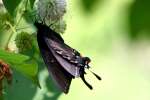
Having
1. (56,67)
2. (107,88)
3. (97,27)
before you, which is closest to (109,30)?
(97,27)

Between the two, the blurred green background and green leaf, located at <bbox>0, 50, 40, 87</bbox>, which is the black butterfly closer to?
green leaf, located at <bbox>0, 50, 40, 87</bbox>

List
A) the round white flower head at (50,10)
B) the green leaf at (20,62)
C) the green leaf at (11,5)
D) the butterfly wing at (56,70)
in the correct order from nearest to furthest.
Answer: the green leaf at (20,62)
the butterfly wing at (56,70)
the round white flower head at (50,10)
the green leaf at (11,5)

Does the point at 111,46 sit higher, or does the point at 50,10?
the point at 50,10

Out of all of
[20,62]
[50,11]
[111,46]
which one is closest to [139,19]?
[111,46]

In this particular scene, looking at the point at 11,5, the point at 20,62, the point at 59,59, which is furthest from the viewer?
the point at 11,5

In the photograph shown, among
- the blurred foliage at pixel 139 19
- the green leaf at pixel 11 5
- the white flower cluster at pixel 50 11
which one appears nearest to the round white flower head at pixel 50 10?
the white flower cluster at pixel 50 11

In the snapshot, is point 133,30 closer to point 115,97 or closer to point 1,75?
point 115,97

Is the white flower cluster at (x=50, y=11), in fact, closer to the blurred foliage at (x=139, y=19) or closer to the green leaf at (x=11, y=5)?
the green leaf at (x=11, y=5)

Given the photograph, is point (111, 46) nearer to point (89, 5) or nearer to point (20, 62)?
point (89, 5)
